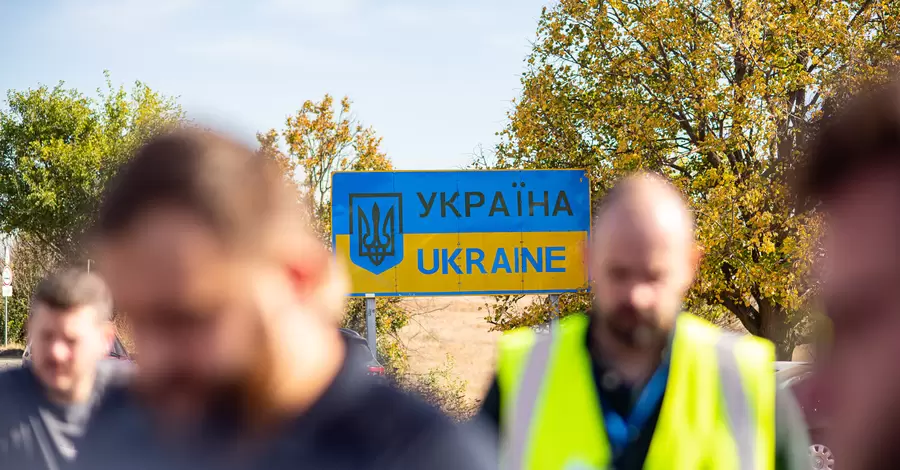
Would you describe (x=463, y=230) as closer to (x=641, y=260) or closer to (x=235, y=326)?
(x=641, y=260)

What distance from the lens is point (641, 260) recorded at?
2410mm

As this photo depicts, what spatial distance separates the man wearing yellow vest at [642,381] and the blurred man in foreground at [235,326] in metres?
1.30

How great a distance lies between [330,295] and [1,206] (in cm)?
4839

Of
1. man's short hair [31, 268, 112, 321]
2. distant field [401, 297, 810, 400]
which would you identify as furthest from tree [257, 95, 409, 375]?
man's short hair [31, 268, 112, 321]

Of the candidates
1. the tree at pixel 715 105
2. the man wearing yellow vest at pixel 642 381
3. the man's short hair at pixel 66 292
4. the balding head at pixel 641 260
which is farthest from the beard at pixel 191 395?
the tree at pixel 715 105

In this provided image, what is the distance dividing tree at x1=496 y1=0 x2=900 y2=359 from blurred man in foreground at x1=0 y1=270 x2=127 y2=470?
12931 mm

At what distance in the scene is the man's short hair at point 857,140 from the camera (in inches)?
42.9

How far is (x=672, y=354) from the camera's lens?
2422mm

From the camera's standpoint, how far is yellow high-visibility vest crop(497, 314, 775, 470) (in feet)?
7.48

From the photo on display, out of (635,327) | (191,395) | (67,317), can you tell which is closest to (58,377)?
(67,317)

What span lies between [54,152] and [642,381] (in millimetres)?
46310

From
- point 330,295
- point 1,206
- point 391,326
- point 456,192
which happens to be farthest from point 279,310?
point 1,206

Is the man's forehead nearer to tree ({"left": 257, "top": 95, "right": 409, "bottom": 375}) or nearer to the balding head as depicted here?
the balding head

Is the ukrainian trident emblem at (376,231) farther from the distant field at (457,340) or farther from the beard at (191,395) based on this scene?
the beard at (191,395)
